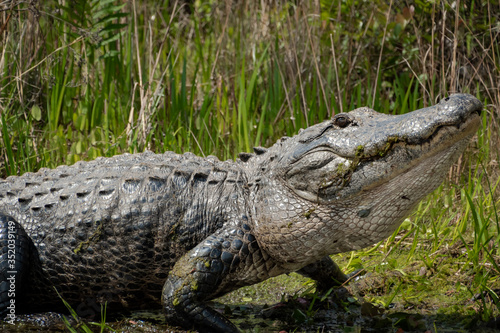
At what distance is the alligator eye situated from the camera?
2902 millimetres

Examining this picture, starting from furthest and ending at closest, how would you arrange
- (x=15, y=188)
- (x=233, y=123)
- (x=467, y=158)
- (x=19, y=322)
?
1. (x=233, y=123)
2. (x=467, y=158)
3. (x=15, y=188)
4. (x=19, y=322)

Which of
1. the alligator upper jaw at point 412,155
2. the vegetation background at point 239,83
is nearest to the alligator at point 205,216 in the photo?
the alligator upper jaw at point 412,155

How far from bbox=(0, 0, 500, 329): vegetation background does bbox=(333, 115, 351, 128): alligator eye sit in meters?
1.35

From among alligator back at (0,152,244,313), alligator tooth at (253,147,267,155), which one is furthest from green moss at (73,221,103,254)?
alligator tooth at (253,147,267,155)

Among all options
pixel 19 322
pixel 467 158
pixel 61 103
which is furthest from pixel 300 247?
pixel 61 103

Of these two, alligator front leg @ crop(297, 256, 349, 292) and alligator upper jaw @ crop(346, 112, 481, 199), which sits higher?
alligator upper jaw @ crop(346, 112, 481, 199)

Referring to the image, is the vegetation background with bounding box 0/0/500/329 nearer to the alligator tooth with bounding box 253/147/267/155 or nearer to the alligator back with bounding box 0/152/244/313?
the alligator tooth with bounding box 253/147/267/155

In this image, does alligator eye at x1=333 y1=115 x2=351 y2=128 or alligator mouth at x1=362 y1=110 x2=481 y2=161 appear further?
alligator eye at x1=333 y1=115 x2=351 y2=128

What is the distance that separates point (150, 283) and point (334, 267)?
1195 millimetres

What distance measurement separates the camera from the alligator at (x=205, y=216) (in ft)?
9.02

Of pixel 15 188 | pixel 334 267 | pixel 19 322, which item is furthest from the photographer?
pixel 334 267

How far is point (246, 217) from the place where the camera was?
10.0 feet

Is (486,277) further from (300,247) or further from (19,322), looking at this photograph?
(19,322)

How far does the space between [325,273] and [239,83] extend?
2658 mm
